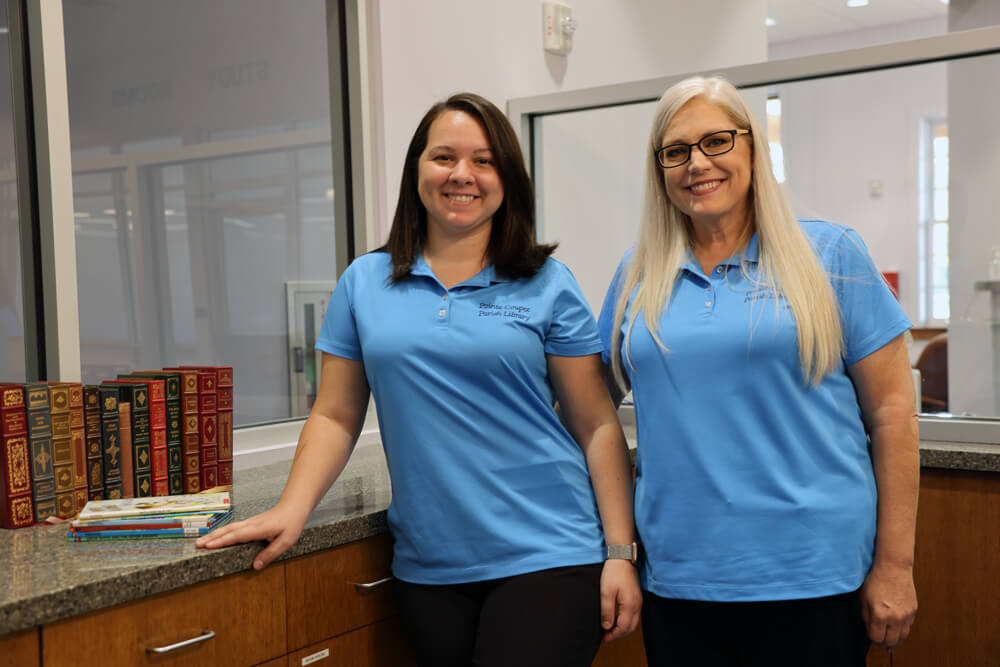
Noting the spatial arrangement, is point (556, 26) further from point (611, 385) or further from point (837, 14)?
point (837, 14)

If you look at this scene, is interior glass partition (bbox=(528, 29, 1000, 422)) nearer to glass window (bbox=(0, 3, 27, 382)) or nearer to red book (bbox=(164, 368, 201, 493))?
red book (bbox=(164, 368, 201, 493))

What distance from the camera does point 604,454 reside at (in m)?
1.54

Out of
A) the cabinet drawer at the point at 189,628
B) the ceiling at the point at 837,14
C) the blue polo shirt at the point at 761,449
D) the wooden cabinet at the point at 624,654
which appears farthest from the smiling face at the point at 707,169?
the ceiling at the point at 837,14

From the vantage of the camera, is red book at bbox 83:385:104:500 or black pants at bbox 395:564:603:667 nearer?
black pants at bbox 395:564:603:667

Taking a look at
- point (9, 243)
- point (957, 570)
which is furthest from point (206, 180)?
point (957, 570)

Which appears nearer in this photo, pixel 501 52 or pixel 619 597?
pixel 619 597

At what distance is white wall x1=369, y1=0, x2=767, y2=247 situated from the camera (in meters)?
2.61

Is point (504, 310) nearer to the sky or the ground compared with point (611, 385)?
nearer to the sky

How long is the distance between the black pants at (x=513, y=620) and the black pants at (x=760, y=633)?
12 centimetres


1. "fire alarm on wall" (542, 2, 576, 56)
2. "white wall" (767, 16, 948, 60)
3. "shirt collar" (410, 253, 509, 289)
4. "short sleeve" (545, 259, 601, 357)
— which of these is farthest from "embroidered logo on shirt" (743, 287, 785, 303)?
"white wall" (767, 16, 948, 60)

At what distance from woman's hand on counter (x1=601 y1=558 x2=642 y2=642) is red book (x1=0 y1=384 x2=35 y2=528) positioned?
966 mm

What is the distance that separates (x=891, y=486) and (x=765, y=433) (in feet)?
0.74

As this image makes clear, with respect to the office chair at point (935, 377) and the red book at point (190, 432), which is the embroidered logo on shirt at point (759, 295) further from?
the office chair at point (935, 377)

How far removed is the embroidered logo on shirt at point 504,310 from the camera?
1.50 metres
